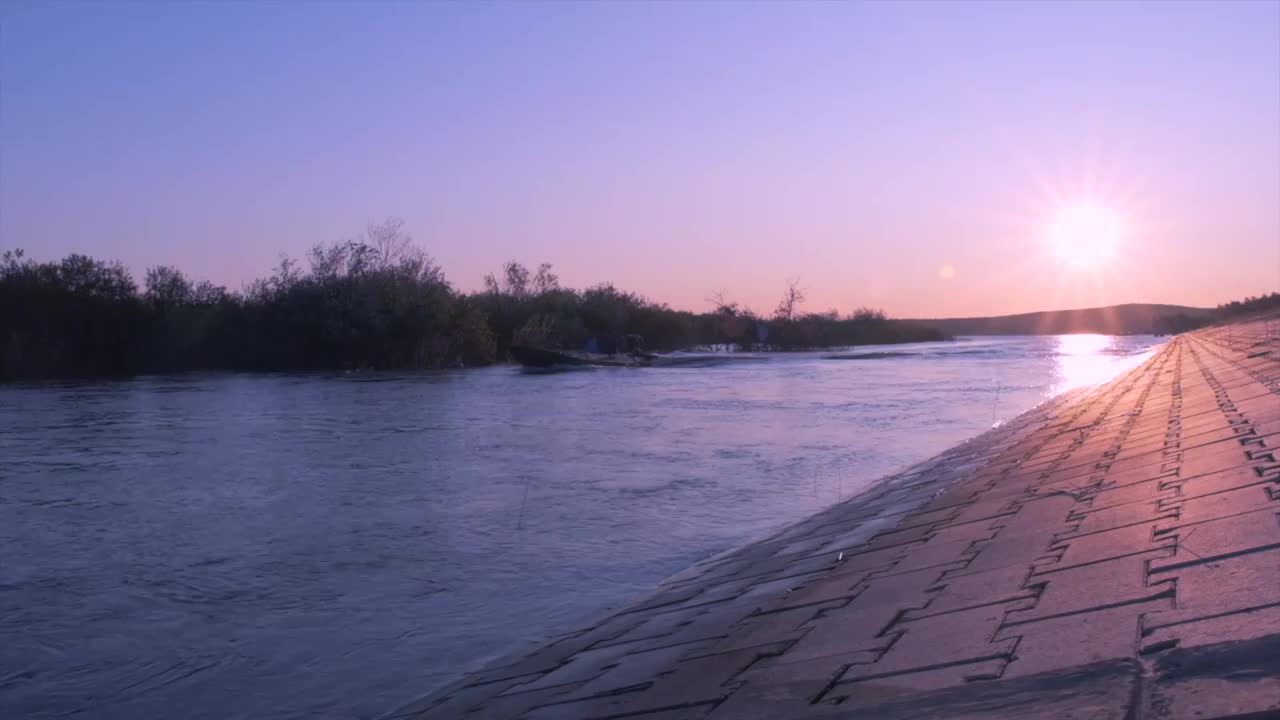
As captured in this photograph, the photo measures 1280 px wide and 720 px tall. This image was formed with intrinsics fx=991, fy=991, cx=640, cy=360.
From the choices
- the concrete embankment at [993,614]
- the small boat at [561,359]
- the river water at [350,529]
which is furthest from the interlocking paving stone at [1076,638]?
the small boat at [561,359]

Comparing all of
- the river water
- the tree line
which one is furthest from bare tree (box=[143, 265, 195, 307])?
the river water

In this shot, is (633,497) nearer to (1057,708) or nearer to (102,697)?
(102,697)

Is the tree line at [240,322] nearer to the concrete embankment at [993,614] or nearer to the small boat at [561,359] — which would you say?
the small boat at [561,359]

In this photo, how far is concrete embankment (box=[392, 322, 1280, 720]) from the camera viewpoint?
95.8 inches

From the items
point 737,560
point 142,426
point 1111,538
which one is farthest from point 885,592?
point 142,426

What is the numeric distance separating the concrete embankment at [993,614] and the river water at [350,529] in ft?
3.16

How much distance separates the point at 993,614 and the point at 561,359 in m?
47.1

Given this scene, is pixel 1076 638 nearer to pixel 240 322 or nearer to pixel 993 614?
pixel 993 614

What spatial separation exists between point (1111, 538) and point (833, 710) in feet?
6.14

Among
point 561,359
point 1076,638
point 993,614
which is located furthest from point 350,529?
point 561,359

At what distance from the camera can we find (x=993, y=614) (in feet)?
10.9

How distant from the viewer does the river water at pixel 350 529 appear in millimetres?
5488

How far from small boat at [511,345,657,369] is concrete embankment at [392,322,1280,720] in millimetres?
42802

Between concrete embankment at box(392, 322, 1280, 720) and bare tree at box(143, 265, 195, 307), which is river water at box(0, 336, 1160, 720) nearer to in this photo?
concrete embankment at box(392, 322, 1280, 720)
